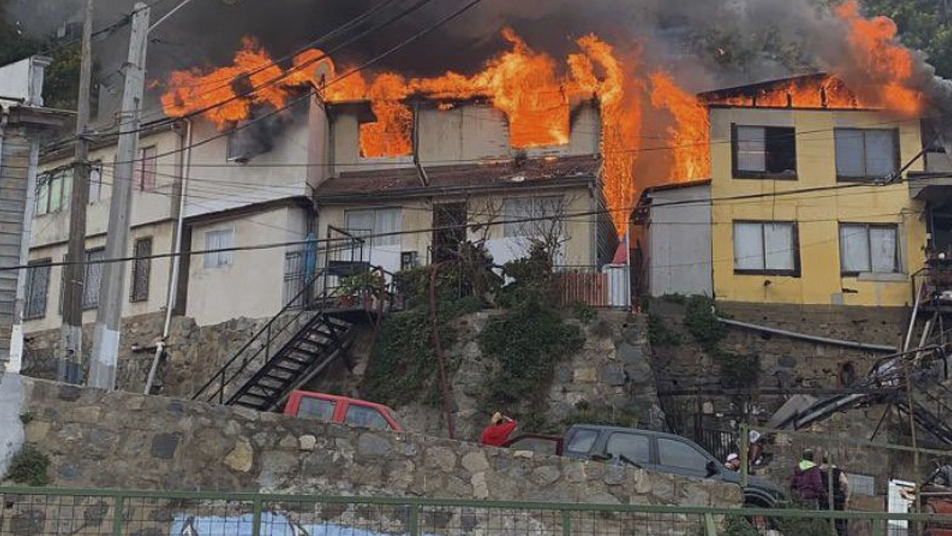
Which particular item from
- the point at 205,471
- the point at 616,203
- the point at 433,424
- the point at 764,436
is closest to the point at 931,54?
the point at 616,203

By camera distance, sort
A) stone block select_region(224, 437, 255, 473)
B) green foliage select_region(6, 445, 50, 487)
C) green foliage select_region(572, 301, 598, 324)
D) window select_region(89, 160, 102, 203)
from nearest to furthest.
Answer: green foliage select_region(6, 445, 50, 487)
stone block select_region(224, 437, 255, 473)
green foliage select_region(572, 301, 598, 324)
window select_region(89, 160, 102, 203)

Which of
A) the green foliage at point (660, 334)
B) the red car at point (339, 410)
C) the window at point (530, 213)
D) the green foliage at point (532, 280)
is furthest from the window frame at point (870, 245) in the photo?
the red car at point (339, 410)

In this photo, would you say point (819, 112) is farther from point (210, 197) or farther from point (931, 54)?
point (210, 197)

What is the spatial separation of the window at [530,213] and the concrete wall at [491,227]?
12 cm

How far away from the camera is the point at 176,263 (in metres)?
28.2

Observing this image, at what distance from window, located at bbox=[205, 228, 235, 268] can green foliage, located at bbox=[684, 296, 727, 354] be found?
38.7ft

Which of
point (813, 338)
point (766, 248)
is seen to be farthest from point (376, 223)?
point (813, 338)

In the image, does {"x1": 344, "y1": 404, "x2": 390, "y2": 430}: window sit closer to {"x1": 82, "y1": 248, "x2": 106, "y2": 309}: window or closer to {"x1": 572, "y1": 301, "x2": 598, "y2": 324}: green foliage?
{"x1": 572, "y1": 301, "x2": 598, "y2": 324}: green foliage

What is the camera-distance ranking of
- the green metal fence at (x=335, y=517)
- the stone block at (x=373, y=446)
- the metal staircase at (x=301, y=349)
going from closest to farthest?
the green metal fence at (x=335, y=517), the stone block at (x=373, y=446), the metal staircase at (x=301, y=349)

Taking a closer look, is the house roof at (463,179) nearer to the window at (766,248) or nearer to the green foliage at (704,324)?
the green foliage at (704,324)

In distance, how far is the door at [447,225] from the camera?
83.4 ft

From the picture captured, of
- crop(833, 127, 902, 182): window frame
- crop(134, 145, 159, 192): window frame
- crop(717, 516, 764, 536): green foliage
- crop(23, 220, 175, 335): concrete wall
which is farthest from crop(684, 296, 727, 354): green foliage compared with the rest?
crop(134, 145, 159, 192): window frame

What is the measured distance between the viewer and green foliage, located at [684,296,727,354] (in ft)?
80.1

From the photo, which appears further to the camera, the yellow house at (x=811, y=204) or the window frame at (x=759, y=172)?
the window frame at (x=759, y=172)
